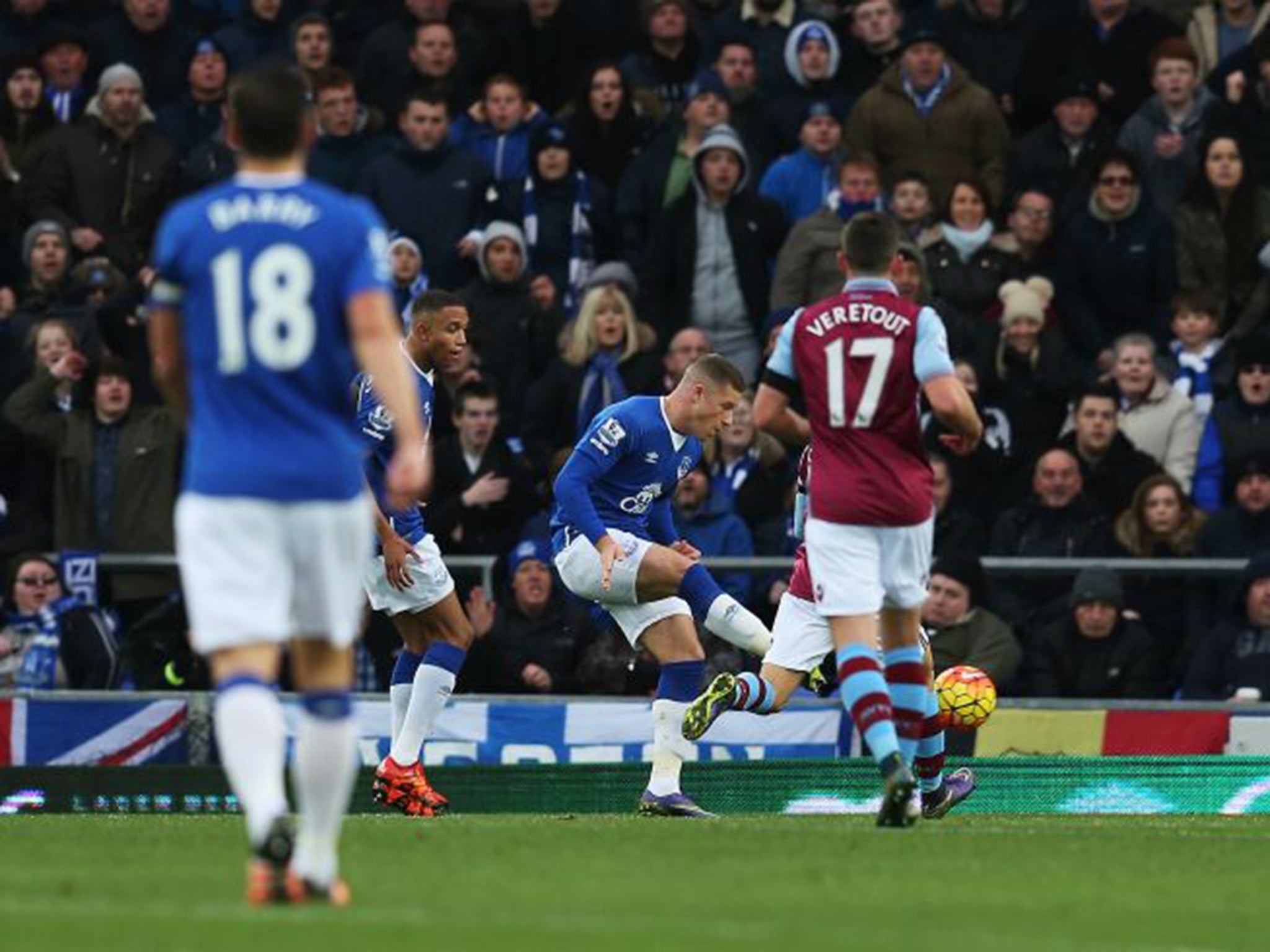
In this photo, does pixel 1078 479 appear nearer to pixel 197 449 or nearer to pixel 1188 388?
pixel 1188 388

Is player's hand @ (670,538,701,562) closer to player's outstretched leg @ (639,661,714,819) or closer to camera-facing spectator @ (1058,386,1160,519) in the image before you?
player's outstretched leg @ (639,661,714,819)

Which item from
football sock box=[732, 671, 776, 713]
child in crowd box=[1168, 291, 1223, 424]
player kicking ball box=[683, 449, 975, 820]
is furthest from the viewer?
child in crowd box=[1168, 291, 1223, 424]

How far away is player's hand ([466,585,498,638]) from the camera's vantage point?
19.8 metres

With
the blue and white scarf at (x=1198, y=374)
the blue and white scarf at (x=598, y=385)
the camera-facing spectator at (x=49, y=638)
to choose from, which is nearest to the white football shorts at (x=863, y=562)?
the blue and white scarf at (x=598, y=385)

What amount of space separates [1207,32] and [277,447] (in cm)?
1566

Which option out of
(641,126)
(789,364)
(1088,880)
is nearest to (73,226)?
(641,126)

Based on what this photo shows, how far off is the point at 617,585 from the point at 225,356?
20.9 ft

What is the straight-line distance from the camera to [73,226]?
22641 millimetres

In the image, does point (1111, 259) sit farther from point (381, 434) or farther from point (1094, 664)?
point (381, 434)

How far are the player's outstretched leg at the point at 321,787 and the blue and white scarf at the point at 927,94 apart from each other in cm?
1359

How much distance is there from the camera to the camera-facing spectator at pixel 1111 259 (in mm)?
21469

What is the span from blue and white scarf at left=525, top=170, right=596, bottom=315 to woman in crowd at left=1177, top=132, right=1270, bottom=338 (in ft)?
13.6

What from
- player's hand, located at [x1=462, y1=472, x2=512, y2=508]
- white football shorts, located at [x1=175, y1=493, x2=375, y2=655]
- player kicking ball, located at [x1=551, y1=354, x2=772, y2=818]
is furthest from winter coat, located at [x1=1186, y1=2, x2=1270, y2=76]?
white football shorts, located at [x1=175, y1=493, x2=375, y2=655]

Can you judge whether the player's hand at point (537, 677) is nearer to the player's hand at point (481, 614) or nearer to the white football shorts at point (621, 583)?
the player's hand at point (481, 614)
